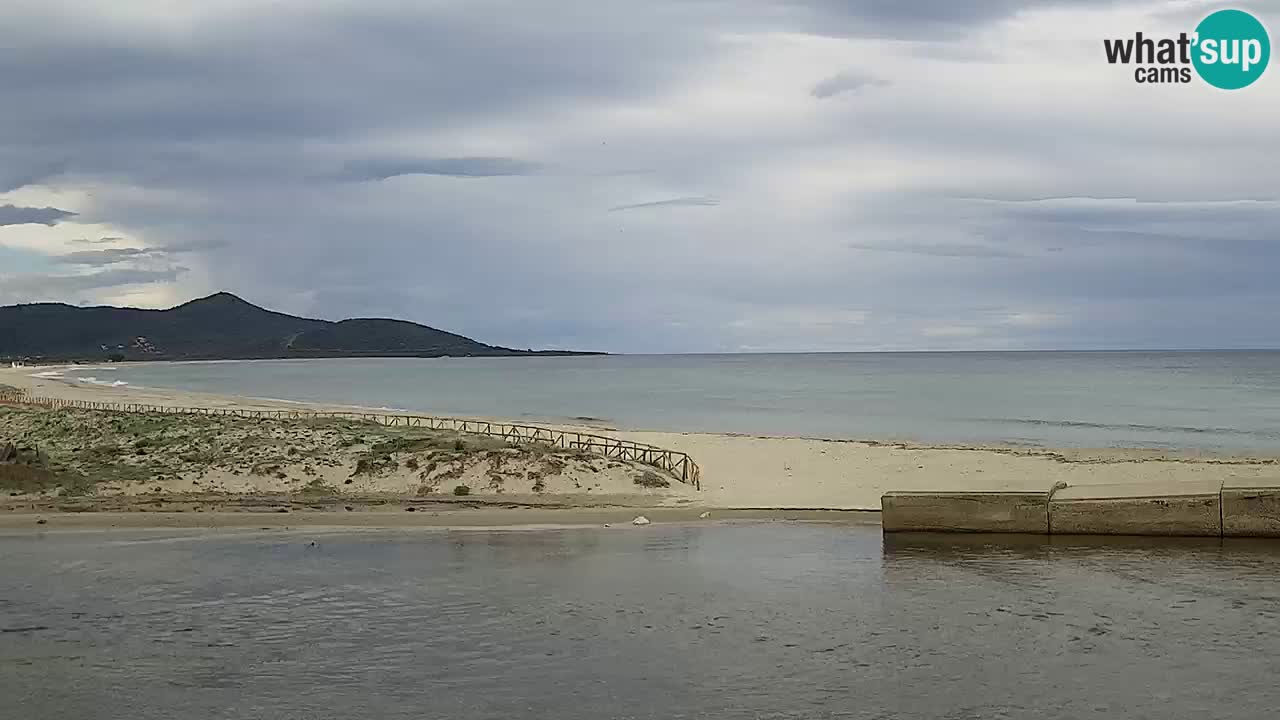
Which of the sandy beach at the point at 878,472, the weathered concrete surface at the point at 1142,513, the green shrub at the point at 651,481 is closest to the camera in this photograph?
the weathered concrete surface at the point at 1142,513

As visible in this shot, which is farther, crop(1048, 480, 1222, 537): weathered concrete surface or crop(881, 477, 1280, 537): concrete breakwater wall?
crop(1048, 480, 1222, 537): weathered concrete surface

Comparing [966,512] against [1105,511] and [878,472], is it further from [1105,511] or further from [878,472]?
[878,472]

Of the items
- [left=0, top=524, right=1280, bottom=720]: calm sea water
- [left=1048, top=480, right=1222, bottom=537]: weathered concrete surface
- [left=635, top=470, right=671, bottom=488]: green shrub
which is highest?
[left=1048, top=480, right=1222, bottom=537]: weathered concrete surface

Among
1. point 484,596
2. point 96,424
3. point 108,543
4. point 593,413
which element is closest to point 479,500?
point 108,543

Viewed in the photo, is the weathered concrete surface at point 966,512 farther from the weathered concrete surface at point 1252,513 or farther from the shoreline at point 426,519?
the weathered concrete surface at point 1252,513

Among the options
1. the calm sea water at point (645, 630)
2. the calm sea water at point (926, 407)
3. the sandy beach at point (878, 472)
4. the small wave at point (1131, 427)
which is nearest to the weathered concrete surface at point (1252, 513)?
the calm sea water at point (645, 630)

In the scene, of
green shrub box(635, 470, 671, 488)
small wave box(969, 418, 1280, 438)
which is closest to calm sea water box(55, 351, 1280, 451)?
small wave box(969, 418, 1280, 438)

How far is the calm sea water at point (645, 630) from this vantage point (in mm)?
10148

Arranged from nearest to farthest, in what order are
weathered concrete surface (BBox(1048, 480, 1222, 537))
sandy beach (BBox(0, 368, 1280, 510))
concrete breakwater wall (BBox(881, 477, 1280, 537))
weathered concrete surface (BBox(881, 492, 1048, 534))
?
concrete breakwater wall (BBox(881, 477, 1280, 537)), weathered concrete surface (BBox(1048, 480, 1222, 537)), weathered concrete surface (BBox(881, 492, 1048, 534)), sandy beach (BBox(0, 368, 1280, 510))

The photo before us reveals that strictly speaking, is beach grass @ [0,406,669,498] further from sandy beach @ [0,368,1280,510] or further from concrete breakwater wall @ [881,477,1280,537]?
concrete breakwater wall @ [881,477,1280,537]

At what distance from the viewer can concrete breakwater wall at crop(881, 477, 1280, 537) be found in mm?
16562

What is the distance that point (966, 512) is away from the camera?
58.2 ft

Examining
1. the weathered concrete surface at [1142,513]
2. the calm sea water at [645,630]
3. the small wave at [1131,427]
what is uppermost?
the small wave at [1131,427]

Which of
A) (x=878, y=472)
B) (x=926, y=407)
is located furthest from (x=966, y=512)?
(x=926, y=407)
